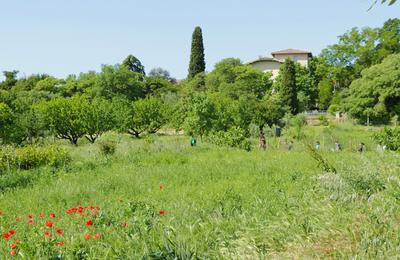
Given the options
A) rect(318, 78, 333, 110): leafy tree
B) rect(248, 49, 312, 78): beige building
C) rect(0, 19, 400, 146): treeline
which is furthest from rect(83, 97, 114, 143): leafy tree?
rect(248, 49, 312, 78): beige building

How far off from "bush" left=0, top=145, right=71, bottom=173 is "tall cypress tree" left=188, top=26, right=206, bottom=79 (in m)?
43.9

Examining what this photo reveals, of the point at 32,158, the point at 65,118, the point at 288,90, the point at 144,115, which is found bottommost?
the point at 32,158

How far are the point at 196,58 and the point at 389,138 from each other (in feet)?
134

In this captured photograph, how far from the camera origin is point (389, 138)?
19.8 meters

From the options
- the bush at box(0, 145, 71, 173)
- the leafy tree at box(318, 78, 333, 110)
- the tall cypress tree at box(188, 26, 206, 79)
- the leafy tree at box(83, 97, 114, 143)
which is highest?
the tall cypress tree at box(188, 26, 206, 79)

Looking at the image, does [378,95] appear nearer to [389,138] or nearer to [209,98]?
[389,138]

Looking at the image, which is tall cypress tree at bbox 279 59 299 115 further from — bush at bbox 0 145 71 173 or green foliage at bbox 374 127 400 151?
bush at bbox 0 145 71 173

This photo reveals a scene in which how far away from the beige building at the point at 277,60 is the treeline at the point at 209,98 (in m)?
9.12

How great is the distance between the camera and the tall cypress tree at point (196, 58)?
189ft

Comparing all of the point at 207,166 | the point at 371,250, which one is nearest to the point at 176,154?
the point at 207,166

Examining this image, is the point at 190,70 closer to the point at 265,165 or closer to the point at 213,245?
the point at 265,165

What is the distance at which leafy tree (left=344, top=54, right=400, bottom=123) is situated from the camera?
121 feet

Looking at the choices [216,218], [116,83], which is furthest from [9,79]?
[216,218]

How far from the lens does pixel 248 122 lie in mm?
31219
